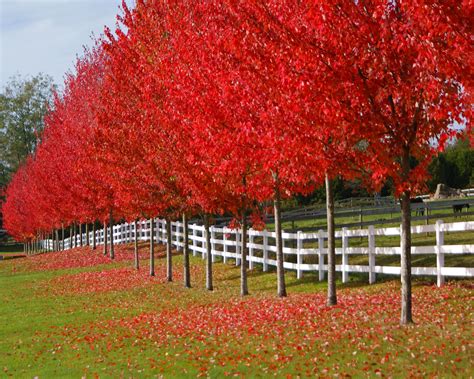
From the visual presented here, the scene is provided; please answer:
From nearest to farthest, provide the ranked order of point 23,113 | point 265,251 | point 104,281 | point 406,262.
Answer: point 406,262 → point 265,251 → point 104,281 → point 23,113

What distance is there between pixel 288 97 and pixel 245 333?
4.39 m

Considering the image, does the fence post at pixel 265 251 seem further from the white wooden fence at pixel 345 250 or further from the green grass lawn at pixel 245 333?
the green grass lawn at pixel 245 333

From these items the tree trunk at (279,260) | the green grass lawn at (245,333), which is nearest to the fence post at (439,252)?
the green grass lawn at (245,333)

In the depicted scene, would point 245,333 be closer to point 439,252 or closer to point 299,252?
point 439,252

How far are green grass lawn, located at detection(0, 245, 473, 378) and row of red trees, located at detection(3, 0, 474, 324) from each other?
1.12m

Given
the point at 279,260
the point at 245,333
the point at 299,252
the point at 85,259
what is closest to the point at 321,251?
the point at 299,252

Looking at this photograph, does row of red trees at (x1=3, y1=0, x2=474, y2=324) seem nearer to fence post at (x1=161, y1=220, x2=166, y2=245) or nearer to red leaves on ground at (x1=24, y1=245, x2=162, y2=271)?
red leaves on ground at (x1=24, y1=245, x2=162, y2=271)

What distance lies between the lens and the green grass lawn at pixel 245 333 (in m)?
9.27

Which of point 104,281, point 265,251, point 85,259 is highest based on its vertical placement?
point 265,251

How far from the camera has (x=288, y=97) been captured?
425 inches

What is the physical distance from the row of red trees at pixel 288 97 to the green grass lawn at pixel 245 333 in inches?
44.0

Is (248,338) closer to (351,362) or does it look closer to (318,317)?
(318,317)

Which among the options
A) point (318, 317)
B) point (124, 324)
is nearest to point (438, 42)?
point (318, 317)

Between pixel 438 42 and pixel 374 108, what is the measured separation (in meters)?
1.53
